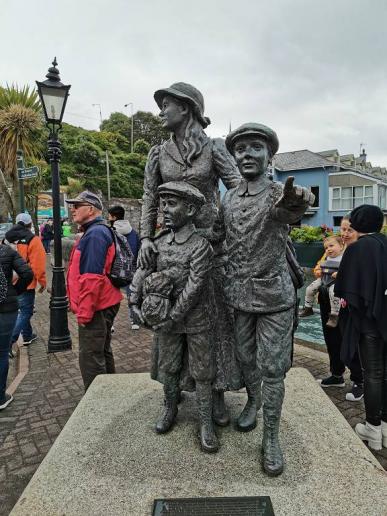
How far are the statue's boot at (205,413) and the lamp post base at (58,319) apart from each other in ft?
13.7

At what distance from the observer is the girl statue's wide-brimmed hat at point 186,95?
8.59 ft

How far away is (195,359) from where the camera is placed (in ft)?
8.39

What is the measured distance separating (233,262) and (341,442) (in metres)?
1.45

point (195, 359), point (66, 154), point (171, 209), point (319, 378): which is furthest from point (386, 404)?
point (66, 154)

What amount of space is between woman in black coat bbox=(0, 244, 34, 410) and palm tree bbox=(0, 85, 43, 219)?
1069cm

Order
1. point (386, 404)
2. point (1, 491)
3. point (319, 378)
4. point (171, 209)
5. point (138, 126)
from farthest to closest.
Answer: point (138, 126) → point (319, 378) → point (386, 404) → point (1, 491) → point (171, 209)

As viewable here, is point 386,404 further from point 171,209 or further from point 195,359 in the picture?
point 171,209

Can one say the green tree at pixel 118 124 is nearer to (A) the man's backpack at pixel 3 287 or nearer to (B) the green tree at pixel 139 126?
(B) the green tree at pixel 139 126

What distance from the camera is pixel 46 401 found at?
4305 millimetres

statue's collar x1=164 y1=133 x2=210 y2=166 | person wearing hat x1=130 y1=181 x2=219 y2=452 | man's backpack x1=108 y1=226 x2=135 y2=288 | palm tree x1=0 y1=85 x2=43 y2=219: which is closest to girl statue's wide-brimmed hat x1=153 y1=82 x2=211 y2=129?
statue's collar x1=164 y1=133 x2=210 y2=166

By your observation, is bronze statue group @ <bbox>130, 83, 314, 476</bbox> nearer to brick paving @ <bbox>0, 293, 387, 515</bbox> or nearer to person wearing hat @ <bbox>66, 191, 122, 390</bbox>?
person wearing hat @ <bbox>66, 191, 122, 390</bbox>

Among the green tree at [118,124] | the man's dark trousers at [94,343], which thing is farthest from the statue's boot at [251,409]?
the green tree at [118,124]

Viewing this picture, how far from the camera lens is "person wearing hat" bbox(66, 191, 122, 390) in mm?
3645

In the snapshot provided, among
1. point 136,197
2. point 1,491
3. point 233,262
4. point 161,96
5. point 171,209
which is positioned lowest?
point 1,491
